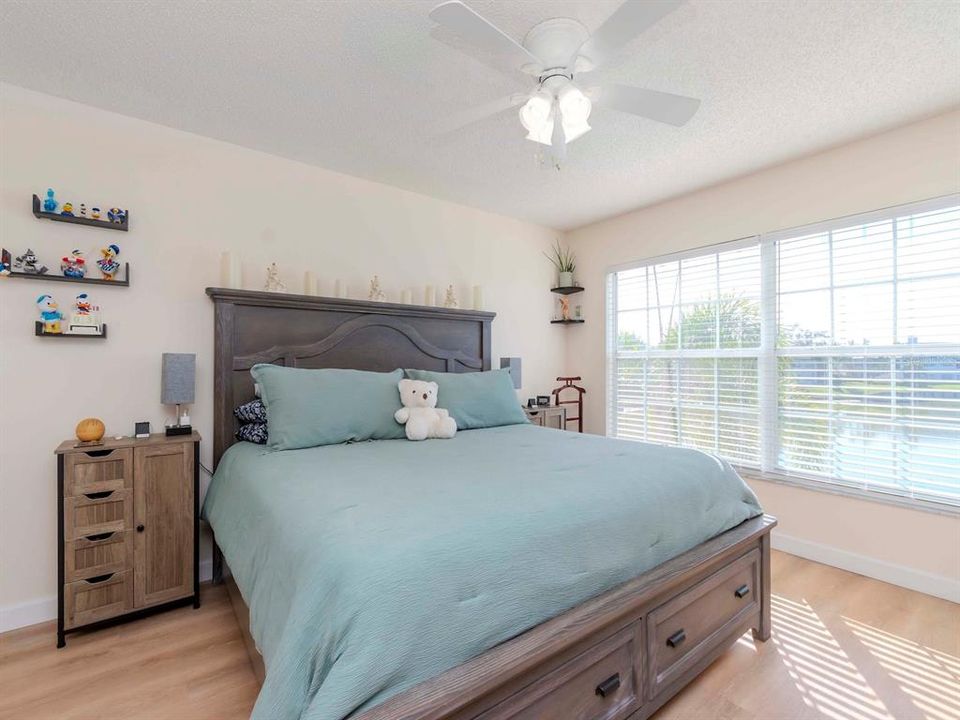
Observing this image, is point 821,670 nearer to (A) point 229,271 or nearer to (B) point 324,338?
(B) point 324,338

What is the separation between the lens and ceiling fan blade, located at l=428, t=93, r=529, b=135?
2104 mm

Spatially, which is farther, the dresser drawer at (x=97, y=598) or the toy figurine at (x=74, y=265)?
the toy figurine at (x=74, y=265)

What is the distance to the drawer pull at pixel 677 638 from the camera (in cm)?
157

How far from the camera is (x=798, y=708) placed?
63.6 inches

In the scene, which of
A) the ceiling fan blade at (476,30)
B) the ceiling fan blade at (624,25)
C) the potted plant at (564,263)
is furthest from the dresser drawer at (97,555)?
the potted plant at (564,263)

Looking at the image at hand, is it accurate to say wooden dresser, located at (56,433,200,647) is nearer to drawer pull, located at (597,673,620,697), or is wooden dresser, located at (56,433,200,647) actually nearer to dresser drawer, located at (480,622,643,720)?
dresser drawer, located at (480,622,643,720)

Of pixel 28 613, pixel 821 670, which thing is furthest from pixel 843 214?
pixel 28 613

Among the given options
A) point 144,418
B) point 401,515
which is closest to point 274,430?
point 144,418

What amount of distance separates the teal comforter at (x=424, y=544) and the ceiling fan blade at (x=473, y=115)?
1595 millimetres

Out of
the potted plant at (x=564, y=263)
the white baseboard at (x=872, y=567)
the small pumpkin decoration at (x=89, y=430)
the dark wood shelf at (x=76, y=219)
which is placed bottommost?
the white baseboard at (x=872, y=567)

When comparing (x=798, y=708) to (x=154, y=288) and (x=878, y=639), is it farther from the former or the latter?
(x=154, y=288)

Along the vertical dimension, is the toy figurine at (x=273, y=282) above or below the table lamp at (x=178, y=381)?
above

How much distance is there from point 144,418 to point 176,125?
1.64 m

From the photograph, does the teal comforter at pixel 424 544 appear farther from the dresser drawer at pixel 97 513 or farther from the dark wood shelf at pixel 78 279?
the dark wood shelf at pixel 78 279
